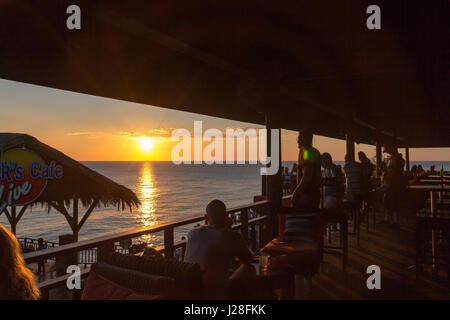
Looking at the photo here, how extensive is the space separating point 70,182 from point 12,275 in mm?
6213

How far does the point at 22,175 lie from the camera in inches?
274

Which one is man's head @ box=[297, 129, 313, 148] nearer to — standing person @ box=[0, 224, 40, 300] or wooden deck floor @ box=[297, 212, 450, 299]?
wooden deck floor @ box=[297, 212, 450, 299]

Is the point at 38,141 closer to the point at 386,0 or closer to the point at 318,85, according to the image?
the point at 318,85

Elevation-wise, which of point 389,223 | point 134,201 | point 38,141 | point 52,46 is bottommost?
point 389,223

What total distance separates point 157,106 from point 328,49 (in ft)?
8.41

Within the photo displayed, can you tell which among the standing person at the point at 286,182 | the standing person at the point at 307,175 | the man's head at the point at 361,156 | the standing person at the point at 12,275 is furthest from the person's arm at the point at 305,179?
the standing person at the point at 286,182

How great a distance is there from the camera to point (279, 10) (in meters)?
3.49

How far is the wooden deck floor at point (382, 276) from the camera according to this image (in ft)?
13.3

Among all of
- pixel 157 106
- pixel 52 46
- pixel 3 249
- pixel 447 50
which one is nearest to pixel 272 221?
pixel 157 106

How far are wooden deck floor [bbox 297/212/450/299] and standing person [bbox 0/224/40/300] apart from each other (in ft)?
10.3

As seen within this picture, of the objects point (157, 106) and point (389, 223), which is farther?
point (389, 223)

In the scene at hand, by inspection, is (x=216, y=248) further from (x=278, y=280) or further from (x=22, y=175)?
(x=22, y=175)

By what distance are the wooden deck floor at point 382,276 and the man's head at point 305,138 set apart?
5.52 ft

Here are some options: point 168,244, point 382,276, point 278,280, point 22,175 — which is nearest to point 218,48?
point 168,244
